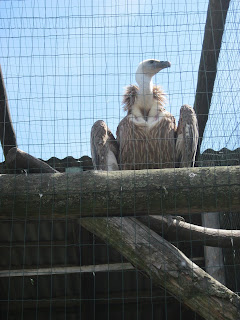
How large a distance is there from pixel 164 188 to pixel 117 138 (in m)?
2.53

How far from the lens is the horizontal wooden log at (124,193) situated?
3295mm

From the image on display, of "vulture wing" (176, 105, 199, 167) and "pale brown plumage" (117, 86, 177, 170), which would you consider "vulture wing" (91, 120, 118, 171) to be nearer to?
"pale brown plumage" (117, 86, 177, 170)

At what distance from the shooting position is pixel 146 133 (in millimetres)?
5531

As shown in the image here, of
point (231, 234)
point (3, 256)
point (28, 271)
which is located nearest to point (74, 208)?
point (231, 234)

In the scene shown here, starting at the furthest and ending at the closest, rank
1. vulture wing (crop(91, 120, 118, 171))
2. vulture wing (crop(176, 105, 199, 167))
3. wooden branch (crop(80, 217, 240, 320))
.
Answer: vulture wing (crop(91, 120, 118, 171)) < vulture wing (crop(176, 105, 199, 167)) < wooden branch (crop(80, 217, 240, 320))

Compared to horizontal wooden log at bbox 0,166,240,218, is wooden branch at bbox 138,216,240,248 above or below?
below

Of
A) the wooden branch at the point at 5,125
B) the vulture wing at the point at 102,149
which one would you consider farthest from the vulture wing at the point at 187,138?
the wooden branch at the point at 5,125

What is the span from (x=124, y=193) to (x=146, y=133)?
7.57 feet

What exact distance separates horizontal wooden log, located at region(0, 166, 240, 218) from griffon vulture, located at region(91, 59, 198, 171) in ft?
5.91

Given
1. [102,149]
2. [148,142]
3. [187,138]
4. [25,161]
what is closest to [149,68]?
[148,142]

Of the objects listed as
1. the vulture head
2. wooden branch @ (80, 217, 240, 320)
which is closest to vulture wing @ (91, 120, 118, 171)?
the vulture head

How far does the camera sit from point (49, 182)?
10.9 feet

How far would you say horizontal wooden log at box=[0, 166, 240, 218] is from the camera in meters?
3.29

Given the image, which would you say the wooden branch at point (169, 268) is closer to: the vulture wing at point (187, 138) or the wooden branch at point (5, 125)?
the wooden branch at point (5, 125)
